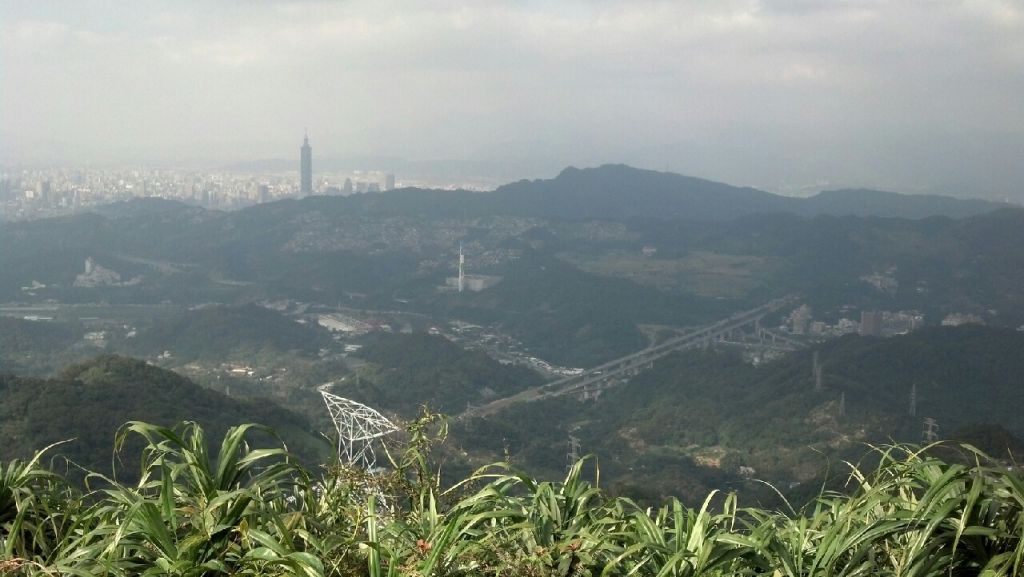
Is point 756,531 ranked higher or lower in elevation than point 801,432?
higher

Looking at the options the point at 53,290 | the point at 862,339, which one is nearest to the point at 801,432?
the point at 862,339

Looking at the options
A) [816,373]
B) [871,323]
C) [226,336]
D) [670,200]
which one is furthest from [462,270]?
[670,200]

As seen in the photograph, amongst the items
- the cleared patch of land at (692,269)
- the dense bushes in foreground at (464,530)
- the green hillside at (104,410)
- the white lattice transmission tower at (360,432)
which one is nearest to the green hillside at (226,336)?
the green hillside at (104,410)

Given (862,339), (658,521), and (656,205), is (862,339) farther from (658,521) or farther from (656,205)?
(656,205)

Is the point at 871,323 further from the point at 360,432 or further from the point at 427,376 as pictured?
the point at 360,432

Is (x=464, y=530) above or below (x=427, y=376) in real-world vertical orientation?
above

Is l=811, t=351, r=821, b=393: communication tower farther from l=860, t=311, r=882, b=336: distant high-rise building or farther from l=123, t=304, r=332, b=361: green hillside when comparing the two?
l=123, t=304, r=332, b=361: green hillside

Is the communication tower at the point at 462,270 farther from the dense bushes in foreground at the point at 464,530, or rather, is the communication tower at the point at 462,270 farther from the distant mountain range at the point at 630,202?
the dense bushes in foreground at the point at 464,530

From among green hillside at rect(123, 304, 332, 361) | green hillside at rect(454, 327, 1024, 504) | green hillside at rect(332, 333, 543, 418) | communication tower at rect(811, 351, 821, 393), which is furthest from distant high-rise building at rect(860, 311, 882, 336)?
green hillside at rect(123, 304, 332, 361)
